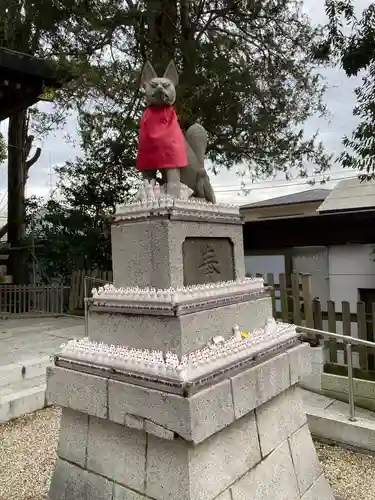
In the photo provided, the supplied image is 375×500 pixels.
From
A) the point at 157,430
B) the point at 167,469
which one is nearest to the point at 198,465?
the point at 167,469

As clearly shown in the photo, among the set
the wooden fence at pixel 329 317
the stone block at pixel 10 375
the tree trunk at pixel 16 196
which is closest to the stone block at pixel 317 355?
the wooden fence at pixel 329 317

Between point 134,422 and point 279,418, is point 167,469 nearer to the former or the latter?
point 134,422

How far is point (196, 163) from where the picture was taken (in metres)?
3.54

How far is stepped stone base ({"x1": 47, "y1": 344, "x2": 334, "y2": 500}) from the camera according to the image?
2482mm

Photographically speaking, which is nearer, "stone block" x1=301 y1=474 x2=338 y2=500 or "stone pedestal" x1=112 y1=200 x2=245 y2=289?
"stone pedestal" x1=112 y1=200 x2=245 y2=289

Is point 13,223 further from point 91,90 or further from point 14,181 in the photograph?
point 91,90

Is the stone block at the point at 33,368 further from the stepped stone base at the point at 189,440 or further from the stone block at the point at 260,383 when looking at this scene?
the stone block at the point at 260,383

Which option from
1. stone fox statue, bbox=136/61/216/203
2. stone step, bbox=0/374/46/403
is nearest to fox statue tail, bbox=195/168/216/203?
stone fox statue, bbox=136/61/216/203

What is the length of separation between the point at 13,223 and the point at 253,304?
1359 cm

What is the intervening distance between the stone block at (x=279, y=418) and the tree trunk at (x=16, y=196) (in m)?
12.5

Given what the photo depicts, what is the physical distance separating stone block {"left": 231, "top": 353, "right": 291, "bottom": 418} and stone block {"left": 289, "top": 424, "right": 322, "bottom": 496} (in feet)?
1.79

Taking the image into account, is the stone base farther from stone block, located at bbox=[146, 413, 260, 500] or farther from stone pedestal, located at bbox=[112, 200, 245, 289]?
stone pedestal, located at bbox=[112, 200, 245, 289]

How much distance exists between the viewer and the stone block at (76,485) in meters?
2.90

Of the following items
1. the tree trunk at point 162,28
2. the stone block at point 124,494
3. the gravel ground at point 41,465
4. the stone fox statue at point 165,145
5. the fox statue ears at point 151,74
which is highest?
the tree trunk at point 162,28
